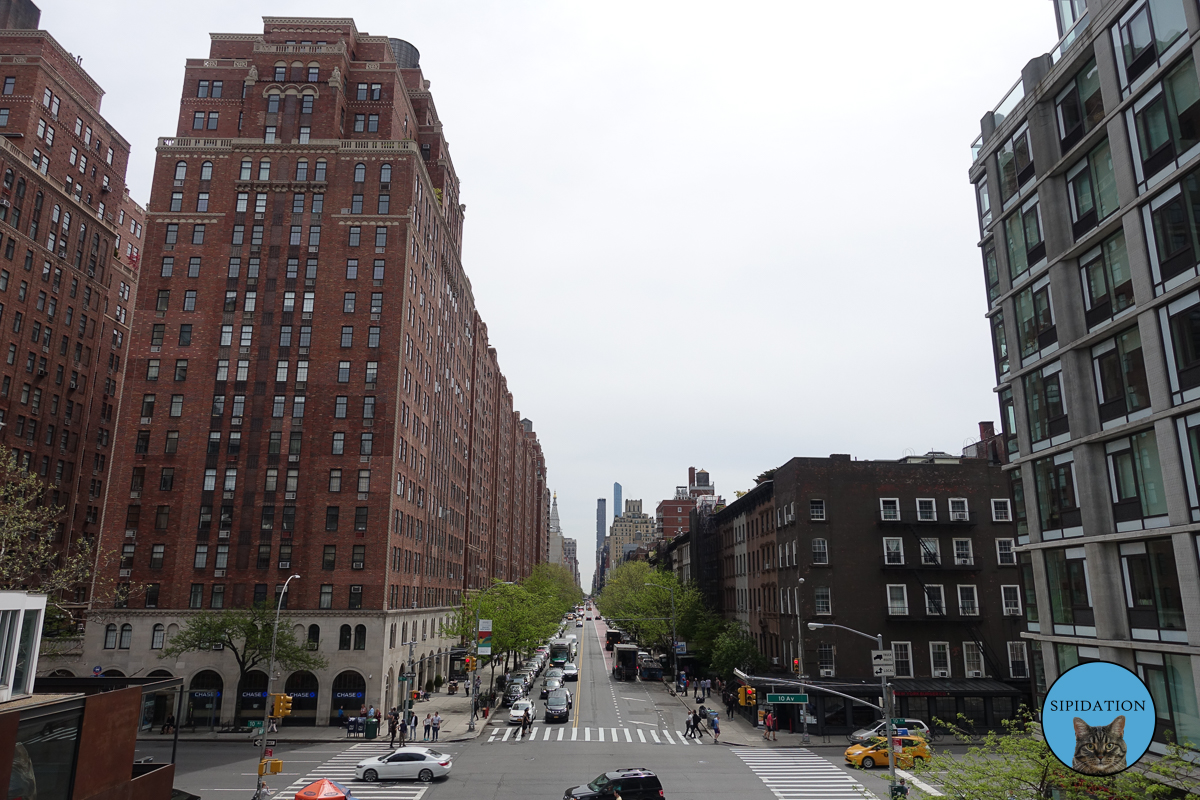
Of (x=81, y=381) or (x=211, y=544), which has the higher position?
→ (x=81, y=381)

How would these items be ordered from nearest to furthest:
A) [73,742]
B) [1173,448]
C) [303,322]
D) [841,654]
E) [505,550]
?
1. [73,742]
2. [1173,448]
3. [841,654]
4. [303,322]
5. [505,550]

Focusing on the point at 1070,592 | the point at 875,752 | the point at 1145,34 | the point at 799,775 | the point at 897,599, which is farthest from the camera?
the point at 897,599

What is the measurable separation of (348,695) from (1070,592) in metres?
48.8

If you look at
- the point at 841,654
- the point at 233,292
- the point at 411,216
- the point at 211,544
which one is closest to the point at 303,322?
the point at 233,292

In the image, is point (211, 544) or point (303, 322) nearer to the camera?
point (211, 544)

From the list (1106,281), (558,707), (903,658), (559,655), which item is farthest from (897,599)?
(559,655)

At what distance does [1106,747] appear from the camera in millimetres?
11680

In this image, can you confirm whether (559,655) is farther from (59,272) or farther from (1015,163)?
(1015,163)

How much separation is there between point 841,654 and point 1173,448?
35.5 metres

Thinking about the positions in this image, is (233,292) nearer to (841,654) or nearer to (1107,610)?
(841,654)

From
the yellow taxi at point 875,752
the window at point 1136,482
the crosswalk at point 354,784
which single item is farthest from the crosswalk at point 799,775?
the crosswalk at point 354,784

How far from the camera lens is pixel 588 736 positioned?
50.1m

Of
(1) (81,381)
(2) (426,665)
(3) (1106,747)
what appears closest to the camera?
(3) (1106,747)

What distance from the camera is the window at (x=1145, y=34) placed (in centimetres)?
2169
